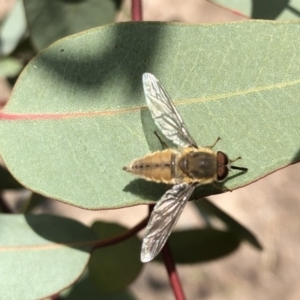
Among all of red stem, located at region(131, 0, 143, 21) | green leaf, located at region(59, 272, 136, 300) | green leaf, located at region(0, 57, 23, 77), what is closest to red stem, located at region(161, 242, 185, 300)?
red stem, located at region(131, 0, 143, 21)

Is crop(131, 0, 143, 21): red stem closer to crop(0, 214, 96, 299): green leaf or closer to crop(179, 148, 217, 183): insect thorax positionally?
crop(179, 148, 217, 183): insect thorax

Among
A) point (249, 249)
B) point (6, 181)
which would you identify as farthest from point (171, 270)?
point (249, 249)

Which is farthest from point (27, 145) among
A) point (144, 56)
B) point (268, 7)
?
point (268, 7)

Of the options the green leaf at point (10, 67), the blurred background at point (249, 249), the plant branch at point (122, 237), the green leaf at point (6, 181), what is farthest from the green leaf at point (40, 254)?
the blurred background at point (249, 249)

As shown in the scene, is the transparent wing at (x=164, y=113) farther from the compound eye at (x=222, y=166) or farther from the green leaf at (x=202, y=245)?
the green leaf at (x=202, y=245)

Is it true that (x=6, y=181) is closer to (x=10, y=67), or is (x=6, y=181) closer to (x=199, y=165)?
(x=10, y=67)

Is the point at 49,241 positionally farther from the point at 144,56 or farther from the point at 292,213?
the point at 292,213
